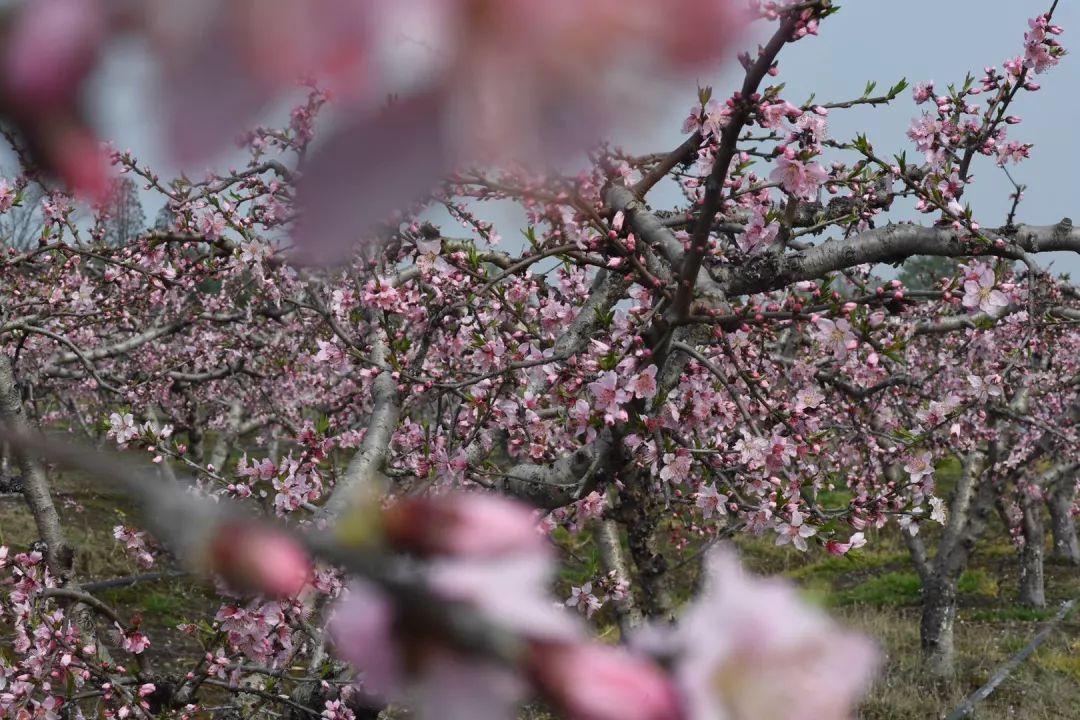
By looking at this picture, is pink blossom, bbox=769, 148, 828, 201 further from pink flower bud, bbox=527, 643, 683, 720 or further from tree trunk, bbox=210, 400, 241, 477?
tree trunk, bbox=210, 400, 241, 477

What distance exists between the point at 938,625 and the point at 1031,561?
3528 mm

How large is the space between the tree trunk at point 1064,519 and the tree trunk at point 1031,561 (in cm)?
207

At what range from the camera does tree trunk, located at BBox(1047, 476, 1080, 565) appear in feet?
39.9

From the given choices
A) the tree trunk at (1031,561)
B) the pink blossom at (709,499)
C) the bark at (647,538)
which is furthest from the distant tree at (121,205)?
the tree trunk at (1031,561)

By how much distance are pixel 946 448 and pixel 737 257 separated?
9.35ft

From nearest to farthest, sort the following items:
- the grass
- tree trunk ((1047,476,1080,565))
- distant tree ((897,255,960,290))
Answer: distant tree ((897,255,960,290))
the grass
tree trunk ((1047,476,1080,565))

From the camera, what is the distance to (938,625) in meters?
7.51

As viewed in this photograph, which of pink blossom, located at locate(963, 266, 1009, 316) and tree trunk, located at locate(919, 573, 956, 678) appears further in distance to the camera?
tree trunk, located at locate(919, 573, 956, 678)

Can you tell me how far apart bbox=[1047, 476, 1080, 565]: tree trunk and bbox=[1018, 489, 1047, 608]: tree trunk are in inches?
81.5

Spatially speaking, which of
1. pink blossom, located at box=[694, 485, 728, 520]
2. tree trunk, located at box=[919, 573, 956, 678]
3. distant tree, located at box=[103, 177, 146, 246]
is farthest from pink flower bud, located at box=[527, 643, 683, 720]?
tree trunk, located at box=[919, 573, 956, 678]

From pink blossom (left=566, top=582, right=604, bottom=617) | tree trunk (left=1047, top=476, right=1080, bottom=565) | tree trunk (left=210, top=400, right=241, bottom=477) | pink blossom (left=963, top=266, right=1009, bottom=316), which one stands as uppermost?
tree trunk (left=210, top=400, right=241, bottom=477)

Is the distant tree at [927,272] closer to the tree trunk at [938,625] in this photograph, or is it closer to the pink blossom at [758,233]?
the pink blossom at [758,233]

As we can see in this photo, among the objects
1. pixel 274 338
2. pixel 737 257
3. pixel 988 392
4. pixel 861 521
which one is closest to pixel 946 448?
pixel 988 392

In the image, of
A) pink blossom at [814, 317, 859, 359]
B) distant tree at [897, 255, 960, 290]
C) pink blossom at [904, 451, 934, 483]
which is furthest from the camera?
distant tree at [897, 255, 960, 290]
